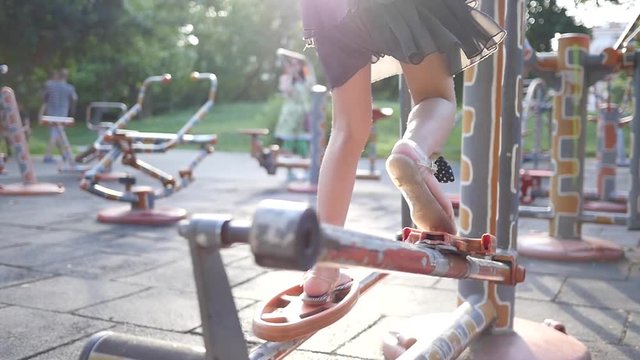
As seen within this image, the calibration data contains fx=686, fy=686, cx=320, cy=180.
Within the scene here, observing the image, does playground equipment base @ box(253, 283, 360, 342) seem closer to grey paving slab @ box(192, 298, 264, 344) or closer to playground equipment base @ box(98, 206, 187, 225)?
grey paving slab @ box(192, 298, 264, 344)

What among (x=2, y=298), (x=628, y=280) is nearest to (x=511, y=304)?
(x=628, y=280)

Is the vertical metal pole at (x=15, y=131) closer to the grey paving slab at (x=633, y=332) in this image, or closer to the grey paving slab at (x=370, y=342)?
the grey paving slab at (x=370, y=342)

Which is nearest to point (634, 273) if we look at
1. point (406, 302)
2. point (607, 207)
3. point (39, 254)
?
point (406, 302)

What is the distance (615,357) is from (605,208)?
11.8 ft

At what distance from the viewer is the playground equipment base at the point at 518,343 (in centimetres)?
170

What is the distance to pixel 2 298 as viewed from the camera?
249 centimetres

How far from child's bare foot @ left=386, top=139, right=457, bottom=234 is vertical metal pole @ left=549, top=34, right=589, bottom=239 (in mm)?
2270

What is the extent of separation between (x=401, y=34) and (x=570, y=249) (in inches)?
89.5

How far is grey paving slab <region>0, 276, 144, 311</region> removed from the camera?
7.94ft

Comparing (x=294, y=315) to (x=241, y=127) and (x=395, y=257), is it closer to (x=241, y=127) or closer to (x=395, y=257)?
(x=395, y=257)

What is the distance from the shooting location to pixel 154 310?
2.35 meters

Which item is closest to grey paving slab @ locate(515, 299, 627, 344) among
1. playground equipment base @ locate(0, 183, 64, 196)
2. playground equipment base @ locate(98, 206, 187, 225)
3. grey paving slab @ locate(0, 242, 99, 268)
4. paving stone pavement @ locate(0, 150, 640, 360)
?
paving stone pavement @ locate(0, 150, 640, 360)

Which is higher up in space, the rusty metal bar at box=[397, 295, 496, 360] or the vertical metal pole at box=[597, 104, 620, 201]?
the vertical metal pole at box=[597, 104, 620, 201]

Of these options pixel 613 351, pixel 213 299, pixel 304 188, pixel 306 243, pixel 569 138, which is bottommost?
pixel 613 351
